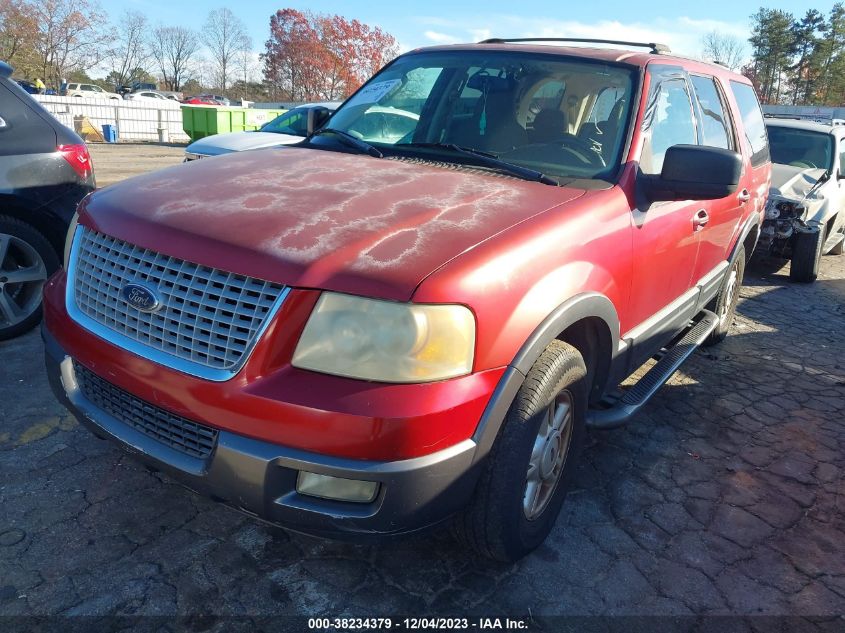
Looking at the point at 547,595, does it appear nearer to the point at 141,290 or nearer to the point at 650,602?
the point at 650,602

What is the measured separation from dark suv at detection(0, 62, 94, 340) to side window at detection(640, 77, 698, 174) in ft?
12.0

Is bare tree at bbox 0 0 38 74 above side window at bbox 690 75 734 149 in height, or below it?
above

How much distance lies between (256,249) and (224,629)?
125 centimetres

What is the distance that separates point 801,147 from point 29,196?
8.82 metres

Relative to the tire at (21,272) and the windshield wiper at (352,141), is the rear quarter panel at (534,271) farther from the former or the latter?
the tire at (21,272)

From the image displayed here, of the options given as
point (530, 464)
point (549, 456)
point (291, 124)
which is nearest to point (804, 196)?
point (549, 456)

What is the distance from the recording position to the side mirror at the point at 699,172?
266 cm

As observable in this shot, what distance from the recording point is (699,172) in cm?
269

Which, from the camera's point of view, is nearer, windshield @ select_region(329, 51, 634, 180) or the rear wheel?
windshield @ select_region(329, 51, 634, 180)

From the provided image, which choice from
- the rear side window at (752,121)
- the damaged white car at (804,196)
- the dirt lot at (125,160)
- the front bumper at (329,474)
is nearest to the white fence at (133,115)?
the dirt lot at (125,160)

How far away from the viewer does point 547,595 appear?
95.3 inches

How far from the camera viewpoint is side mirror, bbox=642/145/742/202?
2.66m

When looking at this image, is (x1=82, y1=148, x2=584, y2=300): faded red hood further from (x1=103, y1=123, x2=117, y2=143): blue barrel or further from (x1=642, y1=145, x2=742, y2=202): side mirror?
(x1=103, y1=123, x2=117, y2=143): blue barrel

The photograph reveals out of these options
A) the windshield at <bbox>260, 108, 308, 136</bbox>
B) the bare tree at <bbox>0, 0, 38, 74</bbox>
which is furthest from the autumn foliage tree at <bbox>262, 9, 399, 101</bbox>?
the windshield at <bbox>260, 108, 308, 136</bbox>
